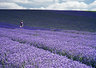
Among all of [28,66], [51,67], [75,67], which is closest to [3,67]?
[28,66]

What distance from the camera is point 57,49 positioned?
17.4ft

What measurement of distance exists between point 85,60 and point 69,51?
92 centimetres

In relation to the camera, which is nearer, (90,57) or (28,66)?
(28,66)

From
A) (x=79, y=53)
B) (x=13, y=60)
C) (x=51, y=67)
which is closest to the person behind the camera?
(x=51, y=67)

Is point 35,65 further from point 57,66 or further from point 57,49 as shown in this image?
point 57,49

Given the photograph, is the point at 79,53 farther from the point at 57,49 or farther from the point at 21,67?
the point at 21,67

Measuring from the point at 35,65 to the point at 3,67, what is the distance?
78cm

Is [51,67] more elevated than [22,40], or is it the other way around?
[51,67]

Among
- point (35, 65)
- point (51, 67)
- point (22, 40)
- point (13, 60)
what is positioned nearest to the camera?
point (51, 67)

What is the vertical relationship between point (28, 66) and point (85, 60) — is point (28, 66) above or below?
above

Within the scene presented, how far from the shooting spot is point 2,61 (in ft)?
11.4

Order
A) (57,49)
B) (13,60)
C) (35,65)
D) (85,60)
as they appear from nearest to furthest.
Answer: (35,65) → (13,60) → (85,60) → (57,49)

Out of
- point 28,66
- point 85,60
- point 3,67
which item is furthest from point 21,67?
point 85,60

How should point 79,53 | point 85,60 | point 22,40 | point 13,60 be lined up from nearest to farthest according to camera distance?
point 13,60 < point 85,60 < point 79,53 < point 22,40
